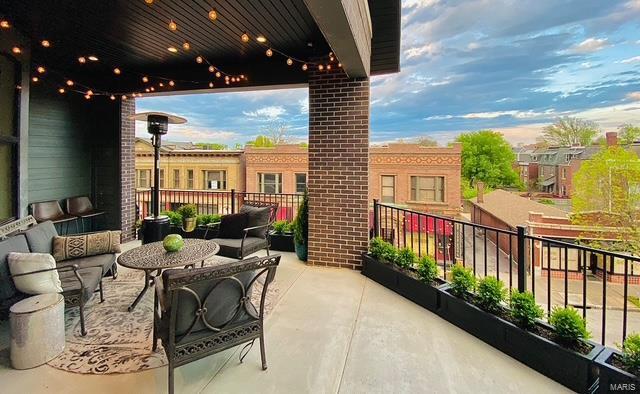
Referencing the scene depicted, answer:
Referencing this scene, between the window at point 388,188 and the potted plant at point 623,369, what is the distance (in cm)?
1372

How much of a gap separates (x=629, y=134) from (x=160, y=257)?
854 inches

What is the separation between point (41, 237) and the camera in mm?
2967

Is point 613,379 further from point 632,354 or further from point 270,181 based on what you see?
point 270,181

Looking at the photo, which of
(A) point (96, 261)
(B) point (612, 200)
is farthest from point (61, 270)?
(B) point (612, 200)

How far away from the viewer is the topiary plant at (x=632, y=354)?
1.61m

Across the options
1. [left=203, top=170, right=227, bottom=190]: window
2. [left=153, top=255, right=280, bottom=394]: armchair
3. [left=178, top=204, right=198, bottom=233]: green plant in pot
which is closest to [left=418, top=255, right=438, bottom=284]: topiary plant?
[left=153, top=255, right=280, bottom=394]: armchair

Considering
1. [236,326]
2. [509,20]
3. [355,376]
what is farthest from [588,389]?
[509,20]

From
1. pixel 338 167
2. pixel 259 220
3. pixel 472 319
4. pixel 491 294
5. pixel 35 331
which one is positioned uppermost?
pixel 338 167

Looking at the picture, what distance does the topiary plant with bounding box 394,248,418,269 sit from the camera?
3305mm

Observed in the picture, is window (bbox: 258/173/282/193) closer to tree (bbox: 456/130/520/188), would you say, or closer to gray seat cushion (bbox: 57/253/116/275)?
gray seat cushion (bbox: 57/253/116/275)

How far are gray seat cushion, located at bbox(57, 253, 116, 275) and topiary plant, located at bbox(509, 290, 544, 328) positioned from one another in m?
3.77

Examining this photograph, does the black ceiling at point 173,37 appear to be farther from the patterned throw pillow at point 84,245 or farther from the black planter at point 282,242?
the black planter at point 282,242

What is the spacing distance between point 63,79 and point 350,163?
508cm

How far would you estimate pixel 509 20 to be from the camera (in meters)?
20.1
